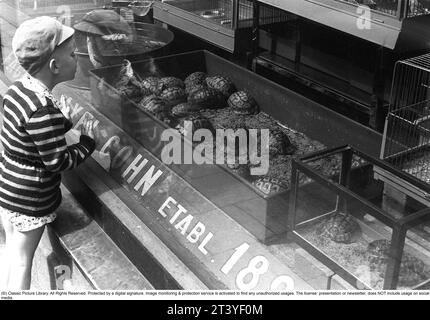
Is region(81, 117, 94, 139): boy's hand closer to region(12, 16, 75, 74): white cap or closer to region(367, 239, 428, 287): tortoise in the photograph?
region(12, 16, 75, 74): white cap

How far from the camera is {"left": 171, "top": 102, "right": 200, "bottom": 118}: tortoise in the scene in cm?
426

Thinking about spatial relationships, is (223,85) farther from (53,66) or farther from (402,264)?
(402,264)

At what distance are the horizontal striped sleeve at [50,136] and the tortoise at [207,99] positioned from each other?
1.75m

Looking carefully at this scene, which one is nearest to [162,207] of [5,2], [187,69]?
[187,69]

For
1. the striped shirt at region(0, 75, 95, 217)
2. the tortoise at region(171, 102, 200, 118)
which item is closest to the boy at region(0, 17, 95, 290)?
the striped shirt at region(0, 75, 95, 217)

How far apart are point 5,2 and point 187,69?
4.89 feet

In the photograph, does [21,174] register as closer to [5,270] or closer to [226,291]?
[5,270]

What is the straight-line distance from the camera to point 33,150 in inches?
109

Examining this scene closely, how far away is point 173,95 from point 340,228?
1.98m

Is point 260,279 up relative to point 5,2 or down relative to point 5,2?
down

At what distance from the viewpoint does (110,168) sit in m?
3.72

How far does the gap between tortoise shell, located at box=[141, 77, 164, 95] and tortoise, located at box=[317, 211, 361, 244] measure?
6.51ft

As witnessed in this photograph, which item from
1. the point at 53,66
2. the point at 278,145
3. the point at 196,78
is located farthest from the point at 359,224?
the point at 196,78

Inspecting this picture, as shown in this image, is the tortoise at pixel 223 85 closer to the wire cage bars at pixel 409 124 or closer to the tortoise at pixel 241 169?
the tortoise at pixel 241 169
